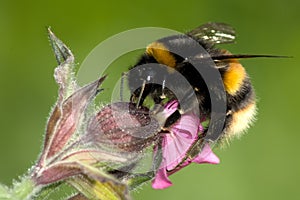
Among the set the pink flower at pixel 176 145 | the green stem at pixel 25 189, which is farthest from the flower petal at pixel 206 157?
the green stem at pixel 25 189

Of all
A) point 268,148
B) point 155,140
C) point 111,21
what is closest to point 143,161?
point 155,140

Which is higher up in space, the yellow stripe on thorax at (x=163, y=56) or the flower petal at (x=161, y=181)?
the yellow stripe on thorax at (x=163, y=56)

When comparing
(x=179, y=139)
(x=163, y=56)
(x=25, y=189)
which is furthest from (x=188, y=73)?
(x=25, y=189)

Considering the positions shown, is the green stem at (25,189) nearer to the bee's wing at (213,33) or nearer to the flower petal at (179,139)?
the flower petal at (179,139)

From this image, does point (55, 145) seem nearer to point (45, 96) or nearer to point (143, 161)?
point (143, 161)

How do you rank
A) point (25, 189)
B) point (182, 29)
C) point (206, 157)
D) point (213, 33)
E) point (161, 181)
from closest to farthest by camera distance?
point (25, 189) → point (161, 181) → point (206, 157) → point (213, 33) → point (182, 29)

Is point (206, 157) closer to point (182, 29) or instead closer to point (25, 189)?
point (25, 189)
